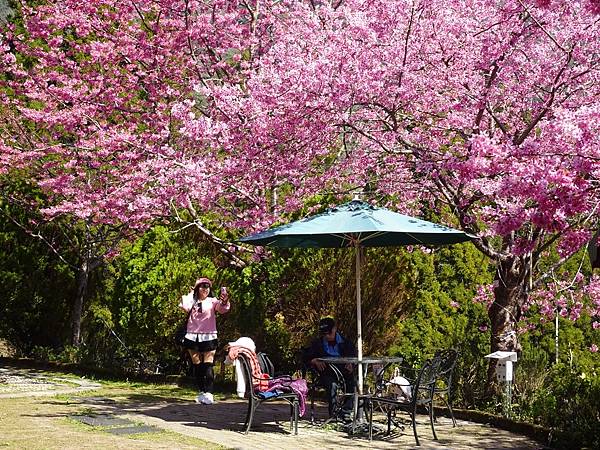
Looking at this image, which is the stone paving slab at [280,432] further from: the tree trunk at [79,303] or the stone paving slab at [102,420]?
the tree trunk at [79,303]

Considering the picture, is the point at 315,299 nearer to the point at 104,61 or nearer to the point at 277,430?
the point at 277,430

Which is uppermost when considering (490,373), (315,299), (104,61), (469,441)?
(104,61)

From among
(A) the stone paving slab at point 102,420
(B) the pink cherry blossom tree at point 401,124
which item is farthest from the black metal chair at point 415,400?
(A) the stone paving slab at point 102,420

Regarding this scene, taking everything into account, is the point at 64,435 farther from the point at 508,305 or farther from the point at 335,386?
the point at 508,305

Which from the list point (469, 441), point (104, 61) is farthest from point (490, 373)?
point (104, 61)

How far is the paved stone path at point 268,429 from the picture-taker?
8.66 meters

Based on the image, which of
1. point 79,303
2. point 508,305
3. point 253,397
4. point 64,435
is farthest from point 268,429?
point 79,303

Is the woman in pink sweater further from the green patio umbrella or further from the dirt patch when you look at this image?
the dirt patch

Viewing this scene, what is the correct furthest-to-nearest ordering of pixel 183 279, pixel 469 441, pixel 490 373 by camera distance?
pixel 183 279, pixel 490 373, pixel 469 441

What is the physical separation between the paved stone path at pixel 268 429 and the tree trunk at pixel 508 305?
1.19 meters

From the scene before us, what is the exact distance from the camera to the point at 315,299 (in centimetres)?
1288

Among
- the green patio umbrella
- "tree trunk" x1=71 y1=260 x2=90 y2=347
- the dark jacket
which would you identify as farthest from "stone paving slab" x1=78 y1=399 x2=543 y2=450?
"tree trunk" x1=71 y1=260 x2=90 y2=347

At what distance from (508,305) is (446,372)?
159 centimetres

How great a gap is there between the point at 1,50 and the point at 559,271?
10818 mm
